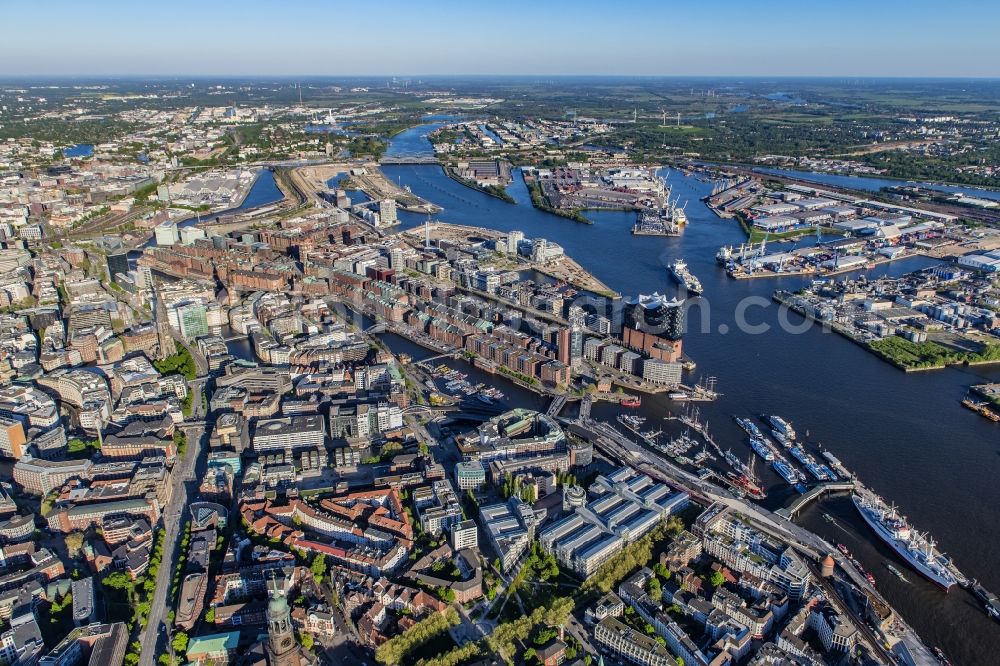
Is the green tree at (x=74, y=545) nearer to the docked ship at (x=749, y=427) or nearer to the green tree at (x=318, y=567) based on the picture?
the green tree at (x=318, y=567)

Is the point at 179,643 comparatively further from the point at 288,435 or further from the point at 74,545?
the point at 288,435

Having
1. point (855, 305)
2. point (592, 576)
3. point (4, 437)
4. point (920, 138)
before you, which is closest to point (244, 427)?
point (4, 437)

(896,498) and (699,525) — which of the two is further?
(896,498)

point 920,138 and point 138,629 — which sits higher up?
point 920,138

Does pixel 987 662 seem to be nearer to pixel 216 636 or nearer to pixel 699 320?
pixel 216 636

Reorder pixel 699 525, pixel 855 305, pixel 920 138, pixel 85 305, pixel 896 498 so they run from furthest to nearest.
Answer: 1. pixel 920 138
2. pixel 855 305
3. pixel 85 305
4. pixel 896 498
5. pixel 699 525

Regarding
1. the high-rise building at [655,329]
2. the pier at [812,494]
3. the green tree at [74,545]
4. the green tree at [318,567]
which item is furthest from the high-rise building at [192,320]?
the pier at [812,494]
